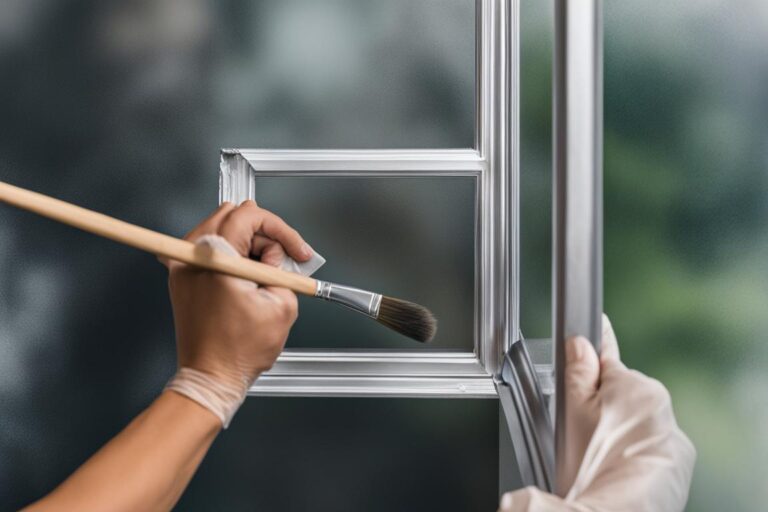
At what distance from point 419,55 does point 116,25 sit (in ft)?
1.34

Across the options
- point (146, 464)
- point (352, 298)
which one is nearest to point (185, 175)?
point (352, 298)

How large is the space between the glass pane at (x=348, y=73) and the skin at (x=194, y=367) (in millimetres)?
224

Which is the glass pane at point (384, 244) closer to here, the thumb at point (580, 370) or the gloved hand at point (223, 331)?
the gloved hand at point (223, 331)

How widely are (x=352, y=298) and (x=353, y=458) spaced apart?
12.2 inches

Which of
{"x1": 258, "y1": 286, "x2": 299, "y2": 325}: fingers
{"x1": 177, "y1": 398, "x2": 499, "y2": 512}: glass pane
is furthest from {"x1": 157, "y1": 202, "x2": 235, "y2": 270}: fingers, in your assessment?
{"x1": 177, "y1": 398, "x2": 499, "y2": 512}: glass pane

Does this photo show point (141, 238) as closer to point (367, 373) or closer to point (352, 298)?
point (352, 298)

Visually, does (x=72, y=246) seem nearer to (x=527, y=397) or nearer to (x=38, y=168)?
(x=38, y=168)

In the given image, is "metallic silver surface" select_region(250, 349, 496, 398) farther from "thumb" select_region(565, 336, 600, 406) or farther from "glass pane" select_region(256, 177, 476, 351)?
"thumb" select_region(565, 336, 600, 406)

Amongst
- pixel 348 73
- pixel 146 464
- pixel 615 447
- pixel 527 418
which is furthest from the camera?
pixel 348 73

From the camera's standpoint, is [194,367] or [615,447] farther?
[194,367]

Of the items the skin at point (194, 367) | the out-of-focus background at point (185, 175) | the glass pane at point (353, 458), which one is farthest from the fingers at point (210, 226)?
the glass pane at point (353, 458)

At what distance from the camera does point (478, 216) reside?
35.1 inches

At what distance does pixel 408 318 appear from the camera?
0.71m

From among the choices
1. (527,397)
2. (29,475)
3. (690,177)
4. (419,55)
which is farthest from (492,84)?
(29,475)
